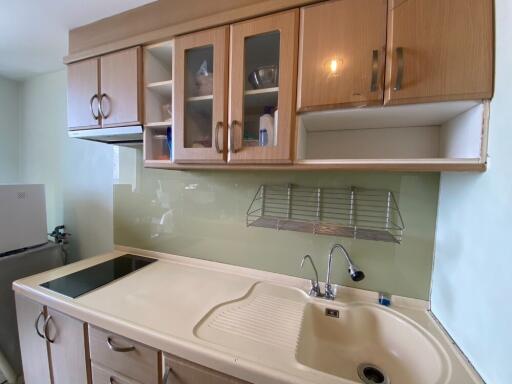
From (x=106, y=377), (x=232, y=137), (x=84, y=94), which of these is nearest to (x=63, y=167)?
(x=84, y=94)

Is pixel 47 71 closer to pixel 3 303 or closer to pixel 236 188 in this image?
pixel 3 303

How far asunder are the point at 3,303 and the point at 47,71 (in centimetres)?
192

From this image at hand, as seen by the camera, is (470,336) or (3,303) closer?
(470,336)

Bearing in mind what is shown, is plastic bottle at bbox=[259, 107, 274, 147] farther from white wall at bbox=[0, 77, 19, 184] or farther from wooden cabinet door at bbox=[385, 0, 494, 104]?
white wall at bbox=[0, 77, 19, 184]

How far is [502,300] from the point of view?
567 millimetres

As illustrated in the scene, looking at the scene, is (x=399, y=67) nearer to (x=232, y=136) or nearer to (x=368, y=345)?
(x=232, y=136)

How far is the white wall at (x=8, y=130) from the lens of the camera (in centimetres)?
201

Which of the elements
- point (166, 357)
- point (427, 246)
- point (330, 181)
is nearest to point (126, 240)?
point (166, 357)

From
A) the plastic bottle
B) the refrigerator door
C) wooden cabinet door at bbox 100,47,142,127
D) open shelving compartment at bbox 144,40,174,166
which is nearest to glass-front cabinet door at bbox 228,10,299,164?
the plastic bottle

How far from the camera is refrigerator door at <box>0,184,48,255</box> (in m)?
1.46

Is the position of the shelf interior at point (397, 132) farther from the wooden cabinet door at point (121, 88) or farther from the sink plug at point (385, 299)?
the wooden cabinet door at point (121, 88)

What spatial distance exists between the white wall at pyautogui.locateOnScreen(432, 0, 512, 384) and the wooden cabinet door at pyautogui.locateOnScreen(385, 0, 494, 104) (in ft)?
0.12

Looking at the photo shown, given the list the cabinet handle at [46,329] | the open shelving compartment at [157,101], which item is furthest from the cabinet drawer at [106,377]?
the open shelving compartment at [157,101]

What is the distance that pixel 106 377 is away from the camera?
36.5 inches
